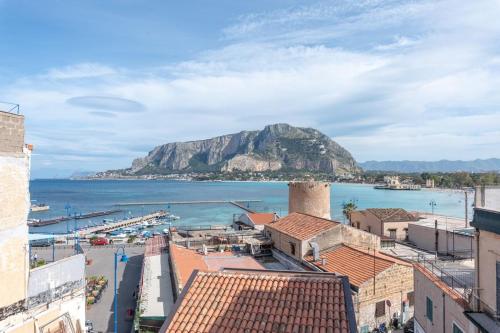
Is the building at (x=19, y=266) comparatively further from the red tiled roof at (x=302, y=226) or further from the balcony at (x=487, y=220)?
the red tiled roof at (x=302, y=226)

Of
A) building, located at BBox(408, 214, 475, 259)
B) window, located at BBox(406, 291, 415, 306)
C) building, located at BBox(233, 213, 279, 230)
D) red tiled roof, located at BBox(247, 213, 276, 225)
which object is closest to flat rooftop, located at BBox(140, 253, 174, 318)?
window, located at BBox(406, 291, 415, 306)

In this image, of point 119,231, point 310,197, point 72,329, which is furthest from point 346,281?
point 119,231

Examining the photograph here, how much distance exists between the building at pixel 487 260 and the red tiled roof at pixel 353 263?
758 cm

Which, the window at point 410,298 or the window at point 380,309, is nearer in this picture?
the window at point 380,309

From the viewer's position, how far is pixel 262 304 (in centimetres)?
Answer: 868

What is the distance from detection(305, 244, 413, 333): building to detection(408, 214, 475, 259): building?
6.40 meters

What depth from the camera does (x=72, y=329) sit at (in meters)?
11.2

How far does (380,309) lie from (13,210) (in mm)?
14992

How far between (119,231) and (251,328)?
2574 inches

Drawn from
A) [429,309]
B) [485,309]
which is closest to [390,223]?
[429,309]

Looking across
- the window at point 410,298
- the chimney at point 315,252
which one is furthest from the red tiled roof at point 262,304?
the chimney at point 315,252

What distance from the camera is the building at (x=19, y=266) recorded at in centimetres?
957

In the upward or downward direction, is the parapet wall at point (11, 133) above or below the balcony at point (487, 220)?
above

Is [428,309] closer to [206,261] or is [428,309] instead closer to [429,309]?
[429,309]
